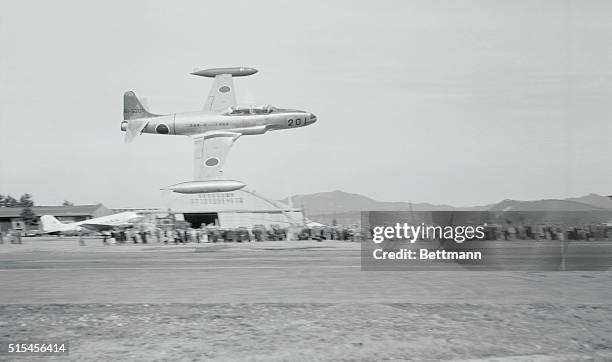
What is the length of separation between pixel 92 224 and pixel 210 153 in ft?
108

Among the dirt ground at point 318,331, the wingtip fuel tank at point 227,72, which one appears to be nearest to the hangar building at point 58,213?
the wingtip fuel tank at point 227,72

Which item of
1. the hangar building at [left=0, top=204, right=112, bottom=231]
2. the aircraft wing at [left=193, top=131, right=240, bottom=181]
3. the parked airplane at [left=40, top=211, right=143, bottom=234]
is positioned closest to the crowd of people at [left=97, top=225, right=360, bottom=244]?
the parked airplane at [left=40, top=211, right=143, bottom=234]

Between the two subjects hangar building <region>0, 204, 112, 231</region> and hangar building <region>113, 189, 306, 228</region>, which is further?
hangar building <region>0, 204, 112, 231</region>

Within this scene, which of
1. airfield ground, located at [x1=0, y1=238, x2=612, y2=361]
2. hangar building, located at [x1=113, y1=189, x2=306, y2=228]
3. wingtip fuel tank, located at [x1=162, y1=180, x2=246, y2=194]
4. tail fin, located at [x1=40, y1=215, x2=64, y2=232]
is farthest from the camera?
tail fin, located at [x1=40, y1=215, x2=64, y2=232]

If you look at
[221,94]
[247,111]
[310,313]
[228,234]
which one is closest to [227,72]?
[221,94]

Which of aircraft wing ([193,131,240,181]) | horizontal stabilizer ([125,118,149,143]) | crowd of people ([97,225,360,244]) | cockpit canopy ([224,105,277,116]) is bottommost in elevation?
crowd of people ([97,225,360,244])

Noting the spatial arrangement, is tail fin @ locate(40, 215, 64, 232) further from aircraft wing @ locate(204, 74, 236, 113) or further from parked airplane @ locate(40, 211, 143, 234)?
aircraft wing @ locate(204, 74, 236, 113)

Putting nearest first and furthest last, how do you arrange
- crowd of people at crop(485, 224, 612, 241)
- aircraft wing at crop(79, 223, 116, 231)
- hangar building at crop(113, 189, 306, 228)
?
crowd of people at crop(485, 224, 612, 241)
hangar building at crop(113, 189, 306, 228)
aircraft wing at crop(79, 223, 116, 231)

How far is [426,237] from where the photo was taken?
68.0ft

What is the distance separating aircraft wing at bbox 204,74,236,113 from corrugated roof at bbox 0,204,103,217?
39852mm

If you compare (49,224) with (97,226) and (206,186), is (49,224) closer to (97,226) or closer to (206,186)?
(97,226)

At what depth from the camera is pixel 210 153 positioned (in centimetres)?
2245

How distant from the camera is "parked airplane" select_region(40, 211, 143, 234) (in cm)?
5041

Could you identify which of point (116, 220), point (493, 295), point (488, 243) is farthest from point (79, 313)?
point (116, 220)
